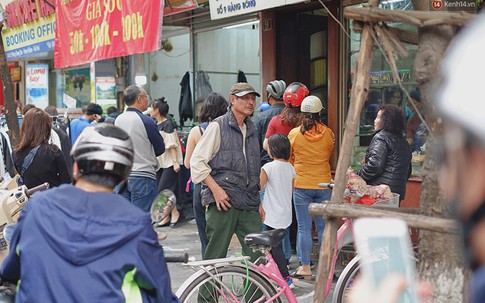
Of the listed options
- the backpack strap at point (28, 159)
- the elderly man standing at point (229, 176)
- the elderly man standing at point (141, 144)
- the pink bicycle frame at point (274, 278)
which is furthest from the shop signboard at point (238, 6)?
the pink bicycle frame at point (274, 278)

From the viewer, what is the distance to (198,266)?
4.80 metres

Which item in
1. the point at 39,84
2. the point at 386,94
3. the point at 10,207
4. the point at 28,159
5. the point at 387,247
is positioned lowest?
the point at 10,207

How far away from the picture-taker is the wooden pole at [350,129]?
10.7 feet

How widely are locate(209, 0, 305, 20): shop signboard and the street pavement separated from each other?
2665mm

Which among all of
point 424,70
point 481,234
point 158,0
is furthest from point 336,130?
point 481,234

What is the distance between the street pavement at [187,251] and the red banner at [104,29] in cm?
256

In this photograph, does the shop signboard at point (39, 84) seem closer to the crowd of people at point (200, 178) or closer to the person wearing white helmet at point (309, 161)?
the crowd of people at point (200, 178)

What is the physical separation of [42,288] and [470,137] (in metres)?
2.22

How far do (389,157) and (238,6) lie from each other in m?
2.89

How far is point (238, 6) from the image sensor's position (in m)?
8.48

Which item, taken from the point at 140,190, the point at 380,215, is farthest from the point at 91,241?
the point at 140,190

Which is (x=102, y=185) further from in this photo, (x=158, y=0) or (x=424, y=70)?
(x=158, y=0)

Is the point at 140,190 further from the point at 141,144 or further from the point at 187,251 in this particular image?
the point at 187,251

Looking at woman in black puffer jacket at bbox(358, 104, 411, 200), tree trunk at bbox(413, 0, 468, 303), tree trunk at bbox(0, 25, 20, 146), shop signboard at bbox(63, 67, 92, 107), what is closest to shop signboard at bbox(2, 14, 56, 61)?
shop signboard at bbox(63, 67, 92, 107)
